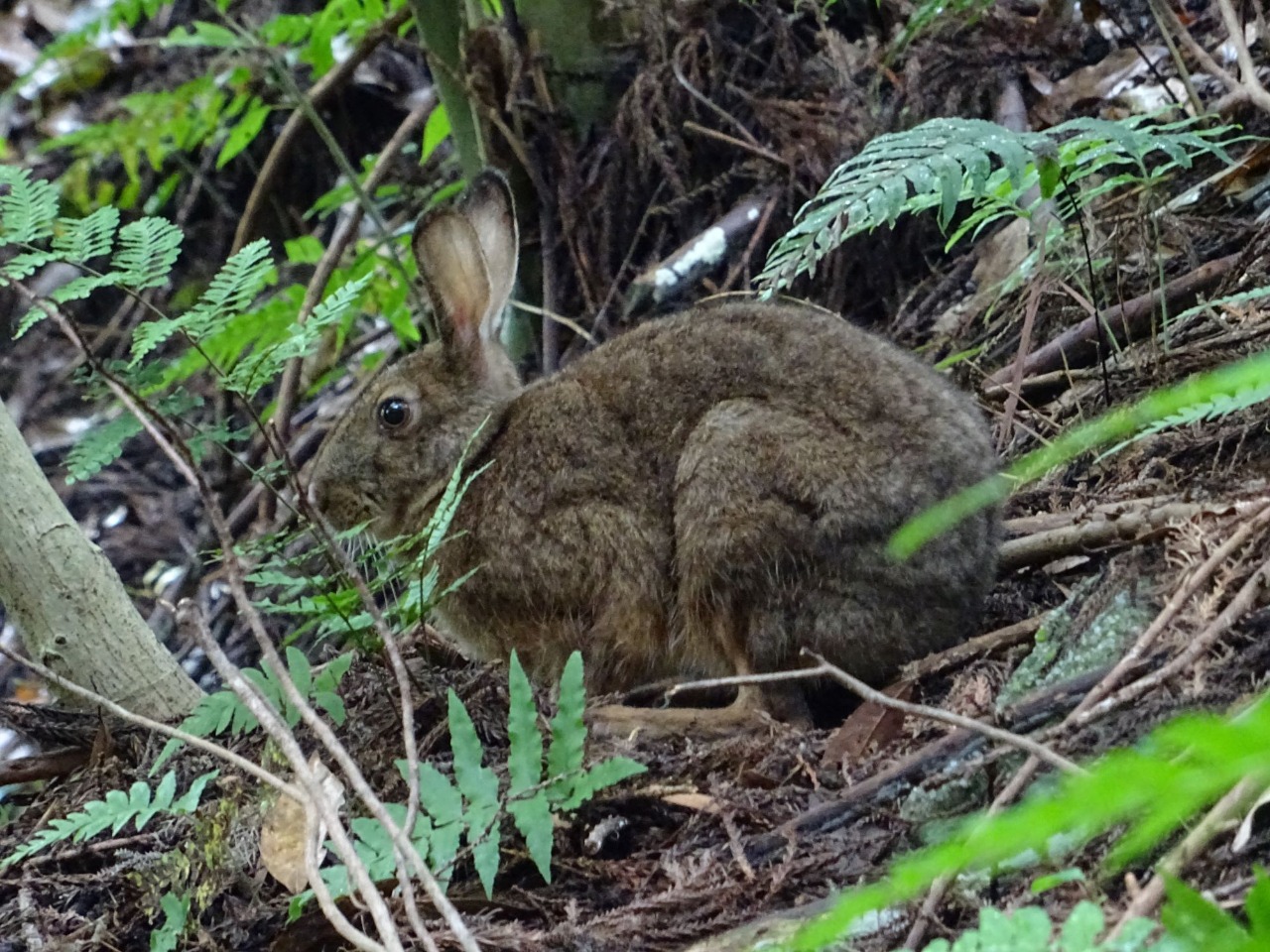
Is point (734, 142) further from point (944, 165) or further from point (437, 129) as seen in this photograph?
point (944, 165)

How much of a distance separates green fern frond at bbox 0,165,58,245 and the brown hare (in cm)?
158

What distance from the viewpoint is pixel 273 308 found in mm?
6777

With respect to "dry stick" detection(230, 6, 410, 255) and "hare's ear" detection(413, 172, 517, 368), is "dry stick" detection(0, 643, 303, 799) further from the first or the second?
"dry stick" detection(230, 6, 410, 255)

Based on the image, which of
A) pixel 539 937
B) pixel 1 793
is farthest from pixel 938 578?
pixel 1 793

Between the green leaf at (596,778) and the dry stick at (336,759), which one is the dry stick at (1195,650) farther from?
the dry stick at (336,759)

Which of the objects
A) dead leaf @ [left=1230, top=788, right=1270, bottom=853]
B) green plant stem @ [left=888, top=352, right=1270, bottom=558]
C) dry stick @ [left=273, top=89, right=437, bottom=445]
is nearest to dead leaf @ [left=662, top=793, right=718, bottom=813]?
green plant stem @ [left=888, top=352, right=1270, bottom=558]

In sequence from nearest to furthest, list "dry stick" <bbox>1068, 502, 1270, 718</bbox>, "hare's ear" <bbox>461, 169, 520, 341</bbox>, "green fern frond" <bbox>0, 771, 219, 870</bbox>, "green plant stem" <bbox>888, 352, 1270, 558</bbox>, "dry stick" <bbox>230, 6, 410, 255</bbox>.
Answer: "green plant stem" <bbox>888, 352, 1270, 558</bbox>, "dry stick" <bbox>1068, 502, 1270, 718</bbox>, "green fern frond" <bbox>0, 771, 219, 870</bbox>, "hare's ear" <bbox>461, 169, 520, 341</bbox>, "dry stick" <bbox>230, 6, 410, 255</bbox>

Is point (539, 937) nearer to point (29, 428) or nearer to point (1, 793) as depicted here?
point (1, 793)

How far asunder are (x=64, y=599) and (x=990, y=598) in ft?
9.42

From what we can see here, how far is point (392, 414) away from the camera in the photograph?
18.3ft

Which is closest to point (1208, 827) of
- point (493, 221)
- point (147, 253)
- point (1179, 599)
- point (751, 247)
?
point (1179, 599)

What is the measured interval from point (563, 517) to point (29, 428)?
5405mm

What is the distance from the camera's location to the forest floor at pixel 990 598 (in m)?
3.02

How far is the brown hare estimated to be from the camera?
4199 millimetres
